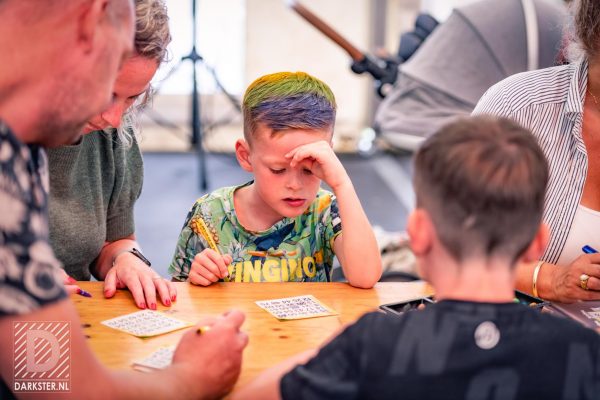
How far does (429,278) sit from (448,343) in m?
0.11

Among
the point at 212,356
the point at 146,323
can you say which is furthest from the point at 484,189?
the point at 146,323

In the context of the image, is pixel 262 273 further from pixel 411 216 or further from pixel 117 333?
pixel 411 216

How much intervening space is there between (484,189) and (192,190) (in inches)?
194

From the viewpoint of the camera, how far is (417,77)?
3256 millimetres

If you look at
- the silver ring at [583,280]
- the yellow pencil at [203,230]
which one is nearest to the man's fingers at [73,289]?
the yellow pencil at [203,230]

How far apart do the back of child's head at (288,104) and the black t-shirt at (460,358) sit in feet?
2.78

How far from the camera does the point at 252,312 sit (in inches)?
56.1

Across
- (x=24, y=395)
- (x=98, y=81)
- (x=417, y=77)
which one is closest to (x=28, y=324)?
(x=24, y=395)

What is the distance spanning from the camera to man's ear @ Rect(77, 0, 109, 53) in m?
0.96

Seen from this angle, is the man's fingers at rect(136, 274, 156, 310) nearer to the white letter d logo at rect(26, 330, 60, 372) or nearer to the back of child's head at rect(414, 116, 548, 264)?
the white letter d logo at rect(26, 330, 60, 372)

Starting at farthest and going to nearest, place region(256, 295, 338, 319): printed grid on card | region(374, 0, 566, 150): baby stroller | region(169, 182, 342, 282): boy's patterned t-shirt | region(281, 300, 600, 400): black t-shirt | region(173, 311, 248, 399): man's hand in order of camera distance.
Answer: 1. region(374, 0, 566, 150): baby stroller
2. region(169, 182, 342, 282): boy's patterned t-shirt
3. region(256, 295, 338, 319): printed grid on card
4. region(173, 311, 248, 399): man's hand
5. region(281, 300, 600, 400): black t-shirt

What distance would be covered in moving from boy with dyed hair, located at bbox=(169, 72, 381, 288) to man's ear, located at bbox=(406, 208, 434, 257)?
25.7 inches

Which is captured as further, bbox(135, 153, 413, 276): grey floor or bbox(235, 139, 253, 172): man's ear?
bbox(135, 153, 413, 276): grey floor

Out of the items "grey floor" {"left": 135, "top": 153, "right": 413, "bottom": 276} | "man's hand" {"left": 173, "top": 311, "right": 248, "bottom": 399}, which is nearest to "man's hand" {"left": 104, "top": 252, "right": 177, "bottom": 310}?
"man's hand" {"left": 173, "top": 311, "right": 248, "bottom": 399}
